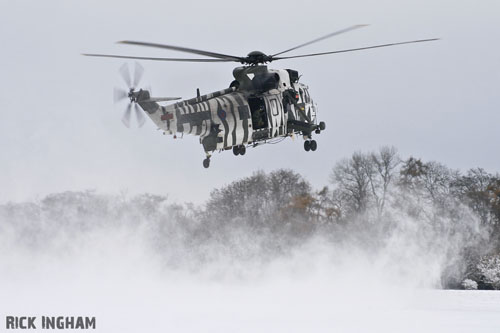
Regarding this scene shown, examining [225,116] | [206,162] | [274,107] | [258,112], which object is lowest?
[206,162]

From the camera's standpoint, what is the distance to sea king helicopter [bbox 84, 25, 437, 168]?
32969 mm

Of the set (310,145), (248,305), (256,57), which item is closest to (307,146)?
(310,145)

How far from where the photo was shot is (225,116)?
34.1 metres

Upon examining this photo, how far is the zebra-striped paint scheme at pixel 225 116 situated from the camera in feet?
108

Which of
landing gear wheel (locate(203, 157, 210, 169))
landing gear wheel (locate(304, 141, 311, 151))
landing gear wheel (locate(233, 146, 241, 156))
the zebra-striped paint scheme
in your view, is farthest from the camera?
landing gear wheel (locate(304, 141, 311, 151))

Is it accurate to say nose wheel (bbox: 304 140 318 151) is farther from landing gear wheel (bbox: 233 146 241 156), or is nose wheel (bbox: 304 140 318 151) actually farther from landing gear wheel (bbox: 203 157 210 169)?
landing gear wheel (bbox: 203 157 210 169)

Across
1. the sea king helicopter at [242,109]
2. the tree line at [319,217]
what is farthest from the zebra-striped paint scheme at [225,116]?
the tree line at [319,217]

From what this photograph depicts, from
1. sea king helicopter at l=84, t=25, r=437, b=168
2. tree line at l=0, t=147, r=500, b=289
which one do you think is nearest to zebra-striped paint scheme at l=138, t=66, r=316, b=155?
sea king helicopter at l=84, t=25, r=437, b=168

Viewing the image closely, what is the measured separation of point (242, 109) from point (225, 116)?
0.82 m

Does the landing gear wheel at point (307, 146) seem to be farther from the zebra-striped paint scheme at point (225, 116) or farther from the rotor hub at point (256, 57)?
the rotor hub at point (256, 57)

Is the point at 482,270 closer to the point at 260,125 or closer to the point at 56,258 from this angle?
the point at 260,125

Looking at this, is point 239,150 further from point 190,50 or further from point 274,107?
point 190,50

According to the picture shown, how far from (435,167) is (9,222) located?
23.2 metres

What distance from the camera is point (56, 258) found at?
38844 millimetres
